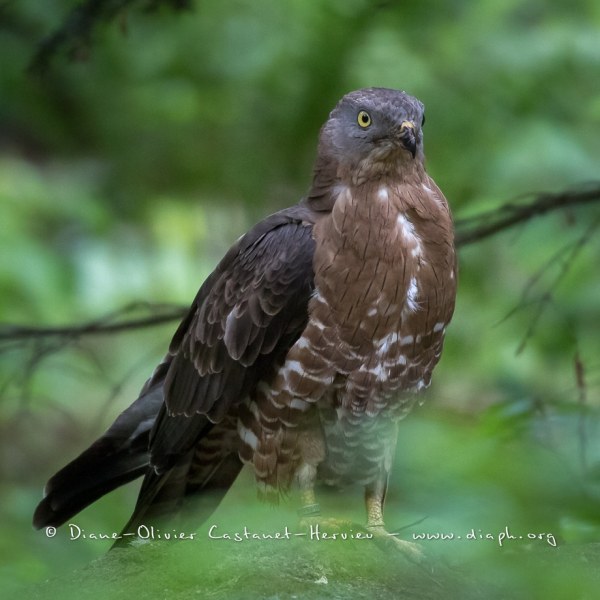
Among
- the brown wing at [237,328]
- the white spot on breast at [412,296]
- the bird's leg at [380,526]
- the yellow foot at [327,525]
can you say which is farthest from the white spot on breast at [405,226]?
the yellow foot at [327,525]

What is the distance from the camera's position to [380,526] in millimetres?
3477

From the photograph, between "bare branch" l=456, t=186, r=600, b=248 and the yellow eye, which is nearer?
the yellow eye

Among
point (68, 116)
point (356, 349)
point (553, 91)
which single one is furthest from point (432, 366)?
point (68, 116)

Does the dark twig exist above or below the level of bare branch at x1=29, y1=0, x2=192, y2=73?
below

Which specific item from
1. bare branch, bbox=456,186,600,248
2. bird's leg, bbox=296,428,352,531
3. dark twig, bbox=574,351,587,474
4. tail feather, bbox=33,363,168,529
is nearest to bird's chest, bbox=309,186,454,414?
bird's leg, bbox=296,428,352,531

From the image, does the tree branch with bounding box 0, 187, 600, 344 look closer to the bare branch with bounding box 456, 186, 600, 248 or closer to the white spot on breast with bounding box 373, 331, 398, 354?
the bare branch with bounding box 456, 186, 600, 248

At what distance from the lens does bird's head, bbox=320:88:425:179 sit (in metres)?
3.54

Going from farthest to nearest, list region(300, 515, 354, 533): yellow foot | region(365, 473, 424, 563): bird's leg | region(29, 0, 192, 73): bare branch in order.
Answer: region(29, 0, 192, 73): bare branch
region(300, 515, 354, 533): yellow foot
region(365, 473, 424, 563): bird's leg

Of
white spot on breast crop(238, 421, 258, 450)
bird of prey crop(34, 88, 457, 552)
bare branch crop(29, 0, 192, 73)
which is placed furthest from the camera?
bare branch crop(29, 0, 192, 73)

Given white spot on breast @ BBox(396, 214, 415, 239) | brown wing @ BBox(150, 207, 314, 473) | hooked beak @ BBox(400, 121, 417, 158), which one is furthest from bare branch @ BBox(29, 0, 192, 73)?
white spot on breast @ BBox(396, 214, 415, 239)

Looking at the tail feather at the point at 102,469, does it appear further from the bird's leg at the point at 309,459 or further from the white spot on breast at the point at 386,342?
the white spot on breast at the point at 386,342

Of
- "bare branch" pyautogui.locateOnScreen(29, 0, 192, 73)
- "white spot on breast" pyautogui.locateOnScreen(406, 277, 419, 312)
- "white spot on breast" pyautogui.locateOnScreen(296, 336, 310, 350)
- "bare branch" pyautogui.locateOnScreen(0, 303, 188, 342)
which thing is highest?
"bare branch" pyautogui.locateOnScreen(29, 0, 192, 73)

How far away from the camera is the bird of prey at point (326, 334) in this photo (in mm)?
3516

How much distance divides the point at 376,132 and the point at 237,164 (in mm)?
4450
